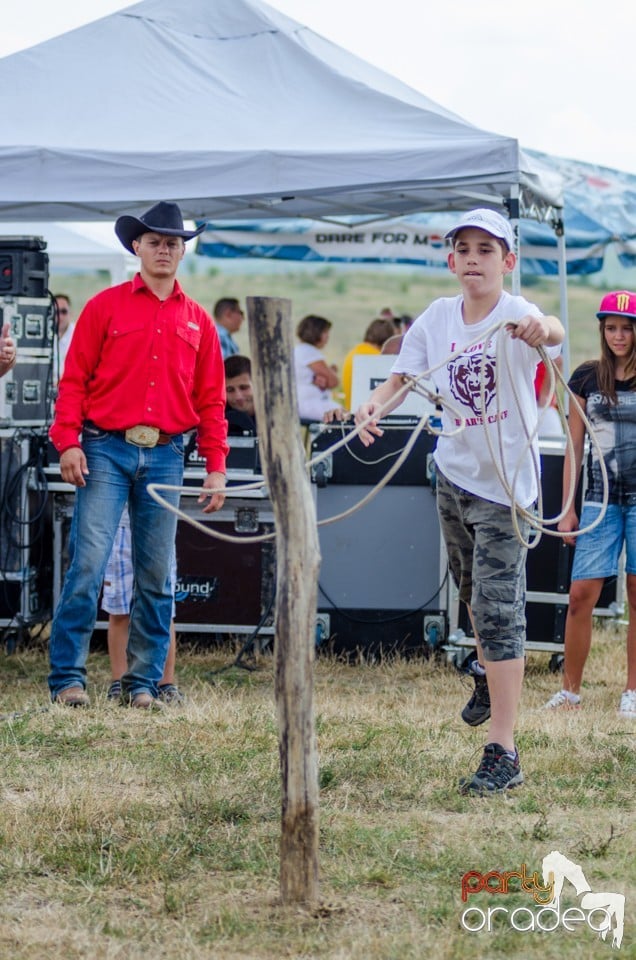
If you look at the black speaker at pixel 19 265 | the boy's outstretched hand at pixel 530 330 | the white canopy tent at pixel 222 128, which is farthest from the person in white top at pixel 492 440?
the black speaker at pixel 19 265

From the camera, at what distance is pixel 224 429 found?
5.97m

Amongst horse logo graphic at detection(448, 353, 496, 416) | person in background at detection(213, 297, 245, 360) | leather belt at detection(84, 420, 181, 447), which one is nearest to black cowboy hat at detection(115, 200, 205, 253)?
leather belt at detection(84, 420, 181, 447)

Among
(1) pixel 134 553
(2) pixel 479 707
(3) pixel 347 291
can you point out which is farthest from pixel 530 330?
(3) pixel 347 291

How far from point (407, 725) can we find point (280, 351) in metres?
2.47

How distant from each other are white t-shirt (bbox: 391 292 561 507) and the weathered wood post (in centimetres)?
109

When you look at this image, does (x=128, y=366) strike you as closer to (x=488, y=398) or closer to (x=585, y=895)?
(x=488, y=398)

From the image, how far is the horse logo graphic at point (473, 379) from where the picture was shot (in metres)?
4.50

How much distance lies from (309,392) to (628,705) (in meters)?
5.69

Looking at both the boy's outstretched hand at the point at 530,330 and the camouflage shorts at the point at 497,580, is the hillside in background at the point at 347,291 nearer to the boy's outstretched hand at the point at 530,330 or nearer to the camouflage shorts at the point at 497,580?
the camouflage shorts at the point at 497,580

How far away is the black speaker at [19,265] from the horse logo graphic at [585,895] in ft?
14.9

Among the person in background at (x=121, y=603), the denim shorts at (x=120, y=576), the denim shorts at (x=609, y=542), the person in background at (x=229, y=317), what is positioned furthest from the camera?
the person in background at (x=229, y=317)

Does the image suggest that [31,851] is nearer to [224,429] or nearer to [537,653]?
[224,429]

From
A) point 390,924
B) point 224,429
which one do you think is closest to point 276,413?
point 390,924

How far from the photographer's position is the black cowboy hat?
5.62 meters
